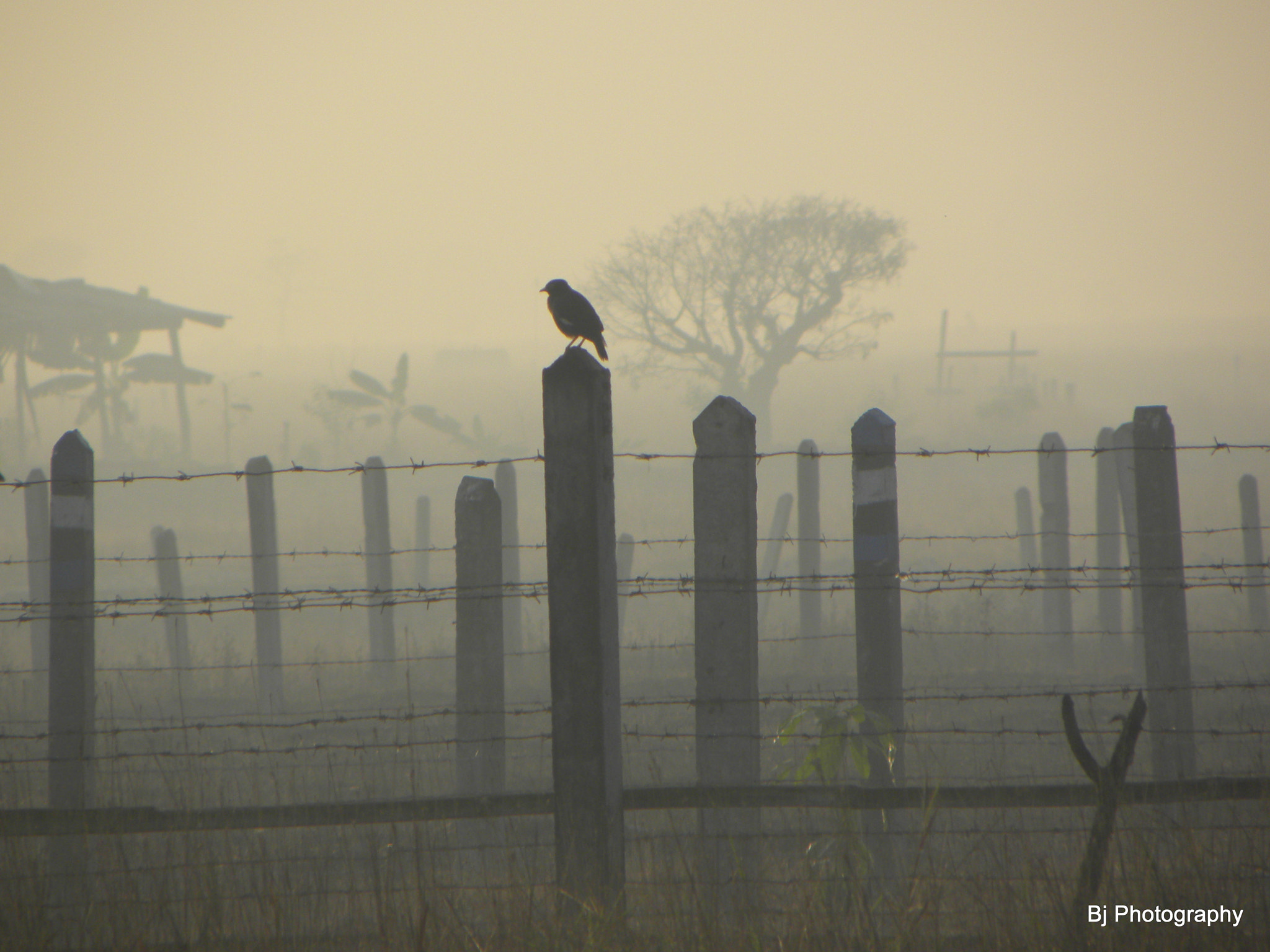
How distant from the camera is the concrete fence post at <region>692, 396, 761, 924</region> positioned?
3.71 metres

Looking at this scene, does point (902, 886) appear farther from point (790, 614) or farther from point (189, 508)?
point (189, 508)

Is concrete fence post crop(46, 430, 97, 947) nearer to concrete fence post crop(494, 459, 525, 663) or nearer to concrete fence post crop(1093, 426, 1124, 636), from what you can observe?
concrete fence post crop(494, 459, 525, 663)

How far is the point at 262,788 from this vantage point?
6277 mm

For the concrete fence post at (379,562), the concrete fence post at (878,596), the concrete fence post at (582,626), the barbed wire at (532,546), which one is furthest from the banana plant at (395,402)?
the concrete fence post at (582,626)

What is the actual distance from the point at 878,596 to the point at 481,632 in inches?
83.1

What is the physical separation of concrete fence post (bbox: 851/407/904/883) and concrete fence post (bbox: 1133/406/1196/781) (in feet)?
4.22

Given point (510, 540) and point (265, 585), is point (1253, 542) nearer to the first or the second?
point (510, 540)

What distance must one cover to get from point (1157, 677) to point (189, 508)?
96.0ft

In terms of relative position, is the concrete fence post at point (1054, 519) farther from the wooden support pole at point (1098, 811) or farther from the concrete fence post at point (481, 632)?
the wooden support pole at point (1098, 811)

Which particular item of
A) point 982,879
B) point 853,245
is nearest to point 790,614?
point 982,879

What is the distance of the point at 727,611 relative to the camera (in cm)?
375

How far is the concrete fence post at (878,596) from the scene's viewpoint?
402 cm

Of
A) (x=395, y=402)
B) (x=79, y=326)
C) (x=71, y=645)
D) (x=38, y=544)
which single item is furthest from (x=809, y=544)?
(x=79, y=326)

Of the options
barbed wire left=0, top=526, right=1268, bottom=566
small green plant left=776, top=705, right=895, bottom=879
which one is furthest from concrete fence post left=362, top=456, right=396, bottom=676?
small green plant left=776, top=705, right=895, bottom=879
